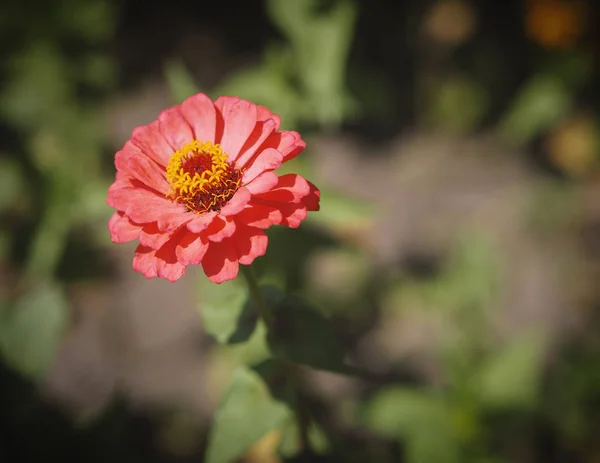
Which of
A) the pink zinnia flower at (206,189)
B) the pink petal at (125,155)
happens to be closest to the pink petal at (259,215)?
the pink zinnia flower at (206,189)

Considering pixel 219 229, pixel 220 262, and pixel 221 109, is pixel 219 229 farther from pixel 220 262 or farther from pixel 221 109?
pixel 221 109

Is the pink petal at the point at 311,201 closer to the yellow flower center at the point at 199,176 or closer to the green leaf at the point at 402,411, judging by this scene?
the yellow flower center at the point at 199,176

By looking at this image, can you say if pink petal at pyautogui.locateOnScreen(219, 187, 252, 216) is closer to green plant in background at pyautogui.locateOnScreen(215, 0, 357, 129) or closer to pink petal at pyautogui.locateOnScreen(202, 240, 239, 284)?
pink petal at pyautogui.locateOnScreen(202, 240, 239, 284)

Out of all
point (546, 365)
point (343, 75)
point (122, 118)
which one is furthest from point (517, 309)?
point (122, 118)

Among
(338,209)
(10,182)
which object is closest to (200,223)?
(338,209)

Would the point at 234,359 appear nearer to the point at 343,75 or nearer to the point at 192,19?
the point at 343,75
